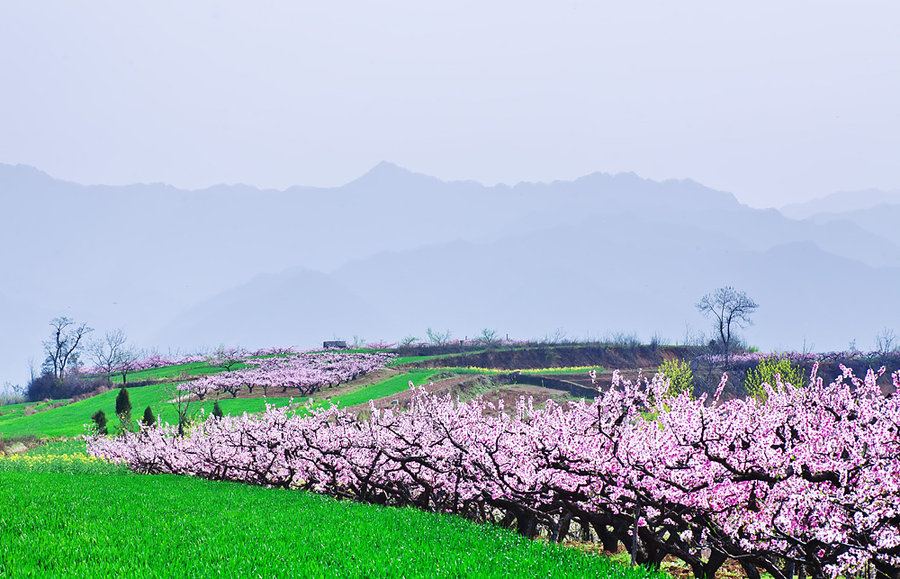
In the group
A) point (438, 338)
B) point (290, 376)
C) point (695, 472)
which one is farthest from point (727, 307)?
point (695, 472)

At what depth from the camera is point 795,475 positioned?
27.6 feet

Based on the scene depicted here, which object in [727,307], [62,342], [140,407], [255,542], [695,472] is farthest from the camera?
[62,342]

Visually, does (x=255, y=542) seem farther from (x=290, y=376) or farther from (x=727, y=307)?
(x=727, y=307)

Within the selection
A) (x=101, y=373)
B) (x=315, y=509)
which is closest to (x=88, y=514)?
(x=315, y=509)

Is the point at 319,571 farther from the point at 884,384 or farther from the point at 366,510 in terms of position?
the point at 884,384

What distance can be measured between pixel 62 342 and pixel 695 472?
85195 millimetres

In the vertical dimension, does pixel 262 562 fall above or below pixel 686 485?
below

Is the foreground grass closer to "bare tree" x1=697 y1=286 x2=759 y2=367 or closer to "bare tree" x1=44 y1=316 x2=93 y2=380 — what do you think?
"bare tree" x1=697 y1=286 x2=759 y2=367

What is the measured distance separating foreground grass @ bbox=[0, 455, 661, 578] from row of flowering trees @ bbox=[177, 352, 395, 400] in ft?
121

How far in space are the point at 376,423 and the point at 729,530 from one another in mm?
8866

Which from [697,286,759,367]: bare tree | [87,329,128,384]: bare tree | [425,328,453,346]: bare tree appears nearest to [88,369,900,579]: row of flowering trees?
[697,286,759,367]: bare tree

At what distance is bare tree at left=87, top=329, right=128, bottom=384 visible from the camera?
7556 centimetres

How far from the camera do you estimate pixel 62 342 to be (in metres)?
77.0

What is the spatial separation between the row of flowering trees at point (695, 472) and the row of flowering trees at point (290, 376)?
38896mm
